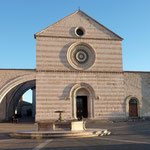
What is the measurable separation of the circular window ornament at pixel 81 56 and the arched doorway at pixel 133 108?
22.0 ft

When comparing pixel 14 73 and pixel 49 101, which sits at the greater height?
pixel 14 73

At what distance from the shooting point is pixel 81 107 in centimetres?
2533

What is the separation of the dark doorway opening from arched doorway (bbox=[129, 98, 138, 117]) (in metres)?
5.41

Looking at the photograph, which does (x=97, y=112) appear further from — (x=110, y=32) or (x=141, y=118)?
(x=110, y=32)

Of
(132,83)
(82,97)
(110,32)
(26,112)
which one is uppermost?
(110,32)

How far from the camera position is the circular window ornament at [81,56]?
83.0ft

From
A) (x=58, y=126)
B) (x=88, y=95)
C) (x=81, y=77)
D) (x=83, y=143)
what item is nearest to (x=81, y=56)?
(x=81, y=77)

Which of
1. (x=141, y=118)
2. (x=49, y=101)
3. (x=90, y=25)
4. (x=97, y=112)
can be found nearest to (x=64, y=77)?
(x=49, y=101)

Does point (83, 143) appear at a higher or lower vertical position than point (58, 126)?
lower

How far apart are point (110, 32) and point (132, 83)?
6.69m

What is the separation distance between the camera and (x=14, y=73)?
79.2ft

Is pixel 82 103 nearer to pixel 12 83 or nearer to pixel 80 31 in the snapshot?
pixel 12 83

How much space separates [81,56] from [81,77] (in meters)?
2.53

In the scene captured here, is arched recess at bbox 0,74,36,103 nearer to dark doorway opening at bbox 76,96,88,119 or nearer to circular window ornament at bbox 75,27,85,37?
dark doorway opening at bbox 76,96,88,119
